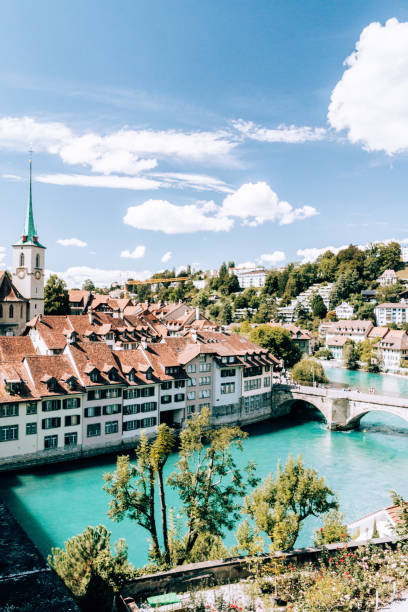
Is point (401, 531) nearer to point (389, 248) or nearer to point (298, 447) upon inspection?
point (298, 447)

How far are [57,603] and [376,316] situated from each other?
12799cm

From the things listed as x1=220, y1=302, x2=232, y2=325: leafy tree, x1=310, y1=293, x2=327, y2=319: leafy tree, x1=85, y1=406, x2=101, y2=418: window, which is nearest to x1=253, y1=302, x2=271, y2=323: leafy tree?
x1=220, y1=302, x2=232, y2=325: leafy tree

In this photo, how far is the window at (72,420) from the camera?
3450 cm

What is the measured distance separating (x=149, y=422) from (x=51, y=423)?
868 cm

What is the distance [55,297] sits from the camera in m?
76.4

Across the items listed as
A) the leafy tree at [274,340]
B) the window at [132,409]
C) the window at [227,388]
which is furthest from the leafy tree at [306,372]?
the window at [132,409]

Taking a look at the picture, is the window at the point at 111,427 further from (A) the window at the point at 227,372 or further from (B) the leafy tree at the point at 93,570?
(B) the leafy tree at the point at 93,570

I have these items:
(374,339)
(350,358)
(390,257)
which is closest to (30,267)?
(350,358)

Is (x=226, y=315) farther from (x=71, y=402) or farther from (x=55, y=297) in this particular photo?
(x=71, y=402)

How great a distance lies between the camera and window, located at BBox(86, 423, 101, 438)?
35.5 m

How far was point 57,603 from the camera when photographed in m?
6.06

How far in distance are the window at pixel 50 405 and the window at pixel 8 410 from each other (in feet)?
6.35

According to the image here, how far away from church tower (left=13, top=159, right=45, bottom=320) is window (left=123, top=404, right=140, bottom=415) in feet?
103

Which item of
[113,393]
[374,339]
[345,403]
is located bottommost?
[345,403]
